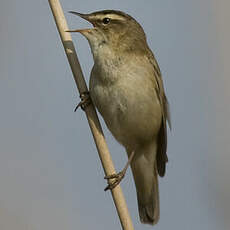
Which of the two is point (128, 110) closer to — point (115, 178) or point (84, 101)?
point (84, 101)

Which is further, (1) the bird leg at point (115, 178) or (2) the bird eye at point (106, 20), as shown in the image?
(2) the bird eye at point (106, 20)

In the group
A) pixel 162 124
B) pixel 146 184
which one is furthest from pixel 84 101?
pixel 146 184

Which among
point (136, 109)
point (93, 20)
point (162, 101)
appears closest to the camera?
point (93, 20)

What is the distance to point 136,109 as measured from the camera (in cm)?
362

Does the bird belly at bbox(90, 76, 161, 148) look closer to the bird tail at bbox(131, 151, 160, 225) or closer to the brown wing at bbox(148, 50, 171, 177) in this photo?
the brown wing at bbox(148, 50, 171, 177)

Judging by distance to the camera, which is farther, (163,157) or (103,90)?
(163,157)

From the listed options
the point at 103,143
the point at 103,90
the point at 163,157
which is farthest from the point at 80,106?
the point at 163,157

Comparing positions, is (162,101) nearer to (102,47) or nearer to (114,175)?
(102,47)

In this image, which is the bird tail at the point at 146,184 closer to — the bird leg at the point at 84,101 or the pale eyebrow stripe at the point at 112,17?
the bird leg at the point at 84,101

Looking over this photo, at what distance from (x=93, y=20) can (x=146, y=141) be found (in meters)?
1.11

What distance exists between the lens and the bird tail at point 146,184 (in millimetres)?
4172

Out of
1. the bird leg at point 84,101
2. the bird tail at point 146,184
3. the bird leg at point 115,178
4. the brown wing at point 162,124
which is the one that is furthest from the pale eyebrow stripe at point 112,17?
the bird tail at point 146,184

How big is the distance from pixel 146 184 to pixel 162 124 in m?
0.56

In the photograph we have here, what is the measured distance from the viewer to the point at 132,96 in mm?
3521
